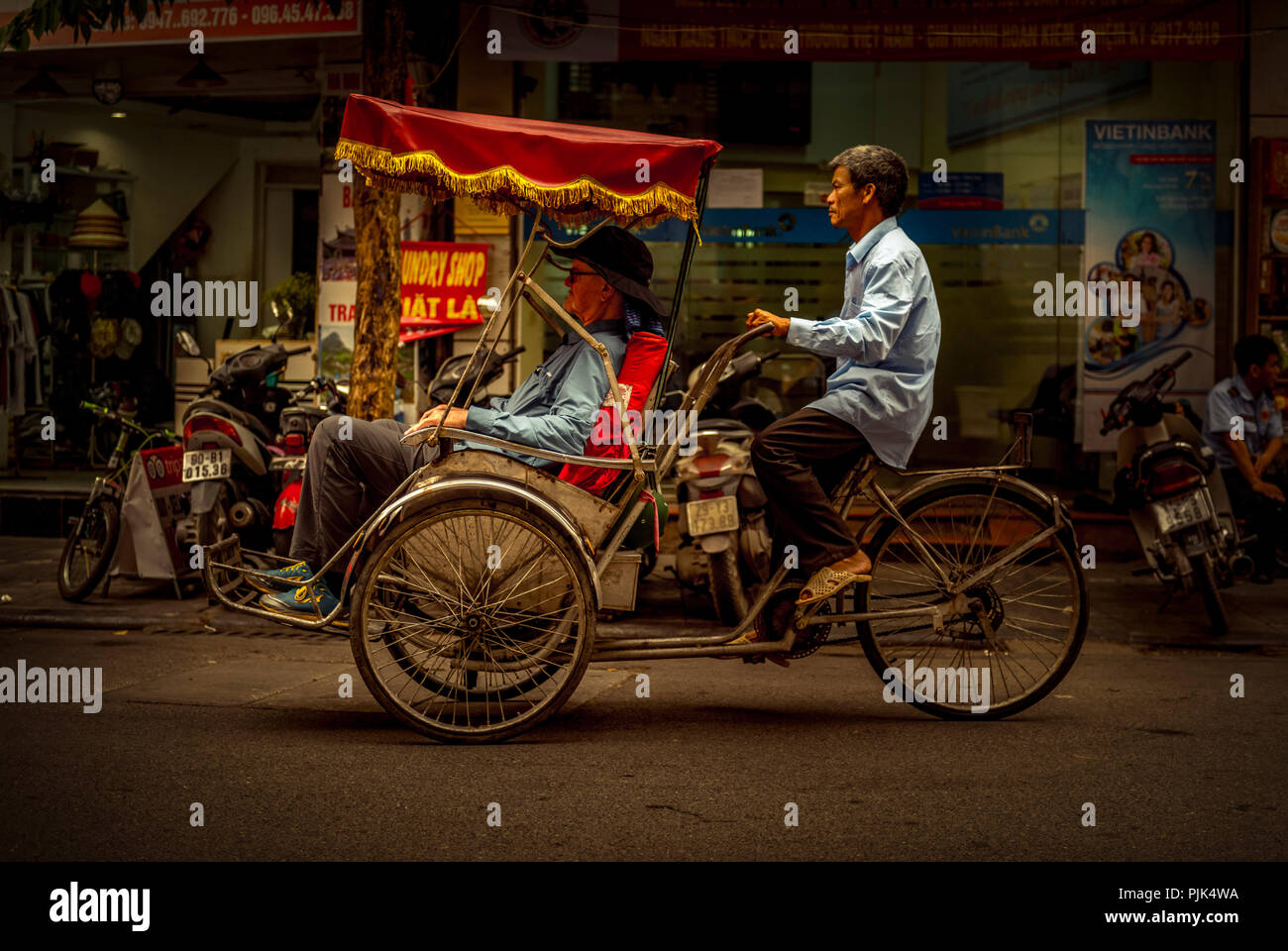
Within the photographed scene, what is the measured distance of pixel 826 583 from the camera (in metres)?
4.57

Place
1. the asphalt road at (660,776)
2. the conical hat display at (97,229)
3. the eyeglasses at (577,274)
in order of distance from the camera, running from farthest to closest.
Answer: the conical hat display at (97,229), the eyeglasses at (577,274), the asphalt road at (660,776)

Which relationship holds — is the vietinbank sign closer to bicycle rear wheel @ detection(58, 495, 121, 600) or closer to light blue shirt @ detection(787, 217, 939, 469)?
light blue shirt @ detection(787, 217, 939, 469)

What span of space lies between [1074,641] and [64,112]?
10687mm

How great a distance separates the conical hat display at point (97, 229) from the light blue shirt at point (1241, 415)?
980 centimetres

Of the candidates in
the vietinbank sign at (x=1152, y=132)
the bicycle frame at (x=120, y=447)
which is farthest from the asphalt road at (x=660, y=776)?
the vietinbank sign at (x=1152, y=132)

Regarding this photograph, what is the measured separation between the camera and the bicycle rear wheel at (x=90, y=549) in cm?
742

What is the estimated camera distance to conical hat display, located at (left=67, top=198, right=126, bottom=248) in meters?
12.3

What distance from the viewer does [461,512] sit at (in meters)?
4.37

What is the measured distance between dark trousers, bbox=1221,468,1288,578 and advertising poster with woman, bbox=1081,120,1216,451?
6.20ft

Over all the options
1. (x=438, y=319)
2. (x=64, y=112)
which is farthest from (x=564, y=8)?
(x=64, y=112)

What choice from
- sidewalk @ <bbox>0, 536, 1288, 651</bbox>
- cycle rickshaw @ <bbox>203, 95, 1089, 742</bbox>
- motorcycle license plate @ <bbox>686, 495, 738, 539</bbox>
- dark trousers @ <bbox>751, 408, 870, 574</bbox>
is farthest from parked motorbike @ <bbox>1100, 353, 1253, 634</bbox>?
dark trousers @ <bbox>751, 408, 870, 574</bbox>

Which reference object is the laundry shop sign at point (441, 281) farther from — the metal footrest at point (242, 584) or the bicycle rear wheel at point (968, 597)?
the bicycle rear wheel at point (968, 597)

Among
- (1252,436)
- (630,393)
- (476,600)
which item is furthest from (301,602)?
(1252,436)
